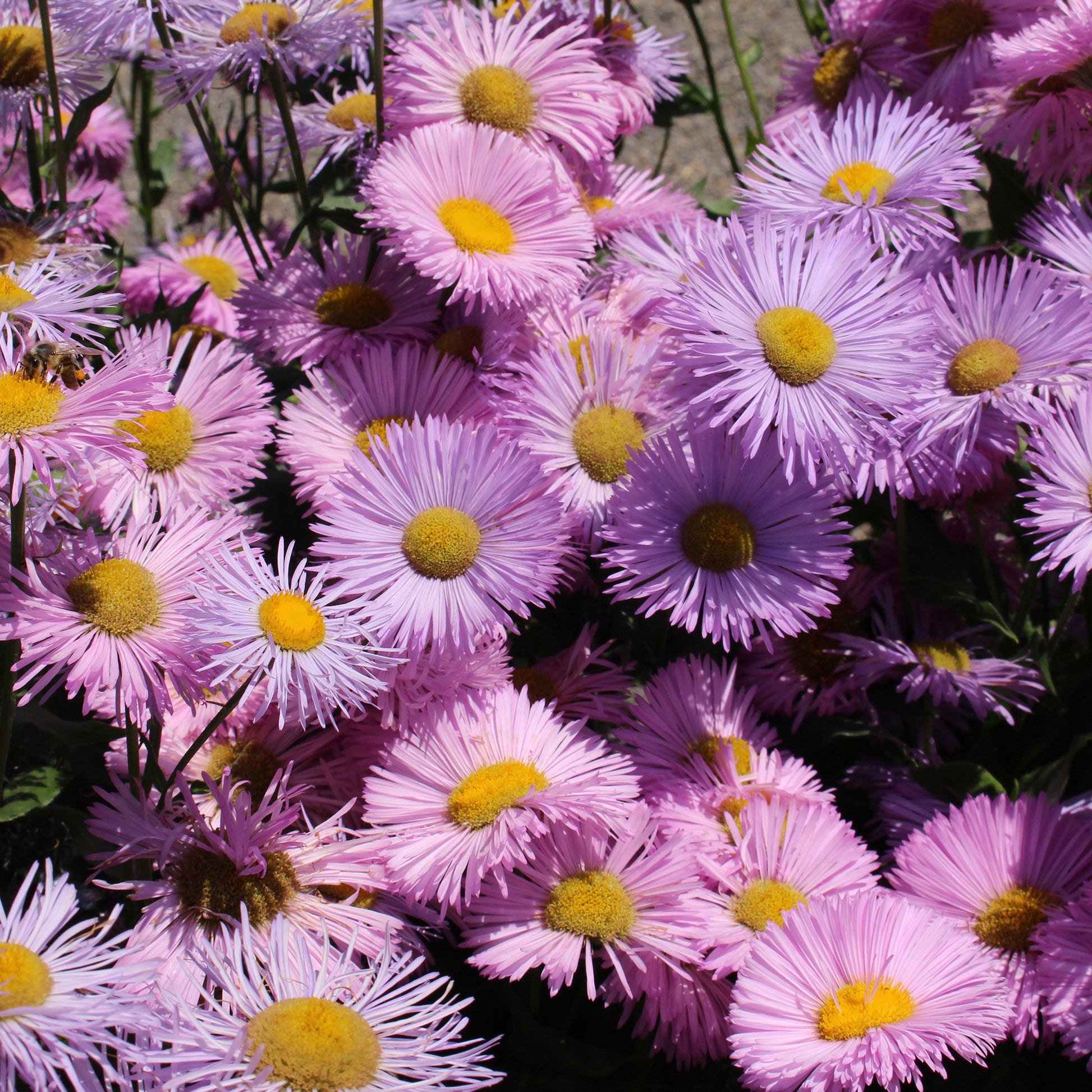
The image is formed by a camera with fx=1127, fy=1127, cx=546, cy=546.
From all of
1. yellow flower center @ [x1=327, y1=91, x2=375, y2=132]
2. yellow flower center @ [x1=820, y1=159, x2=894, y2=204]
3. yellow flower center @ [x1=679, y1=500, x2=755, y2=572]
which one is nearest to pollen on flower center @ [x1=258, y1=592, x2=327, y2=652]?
yellow flower center @ [x1=679, y1=500, x2=755, y2=572]

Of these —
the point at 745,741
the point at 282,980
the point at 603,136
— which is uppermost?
the point at 603,136

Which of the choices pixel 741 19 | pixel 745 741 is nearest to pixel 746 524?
pixel 745 741

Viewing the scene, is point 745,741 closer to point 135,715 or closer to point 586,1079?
point 586,1079

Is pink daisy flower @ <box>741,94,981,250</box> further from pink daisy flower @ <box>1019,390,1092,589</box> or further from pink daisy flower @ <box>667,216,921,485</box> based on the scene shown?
pink daisy flower @ <box>1019,390,1092,589</box>

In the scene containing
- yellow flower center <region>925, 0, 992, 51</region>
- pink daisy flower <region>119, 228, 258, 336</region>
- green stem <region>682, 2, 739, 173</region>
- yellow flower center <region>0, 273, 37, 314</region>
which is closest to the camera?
yellow flower center <region>0, 273, 37, 314</region>

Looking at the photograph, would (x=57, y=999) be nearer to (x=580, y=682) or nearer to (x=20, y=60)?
(x=580, y=682)

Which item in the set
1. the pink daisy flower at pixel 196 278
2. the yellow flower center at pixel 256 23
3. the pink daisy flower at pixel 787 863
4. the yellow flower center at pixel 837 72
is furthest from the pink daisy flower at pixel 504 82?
the pink daisy flower at pixel 787 863
